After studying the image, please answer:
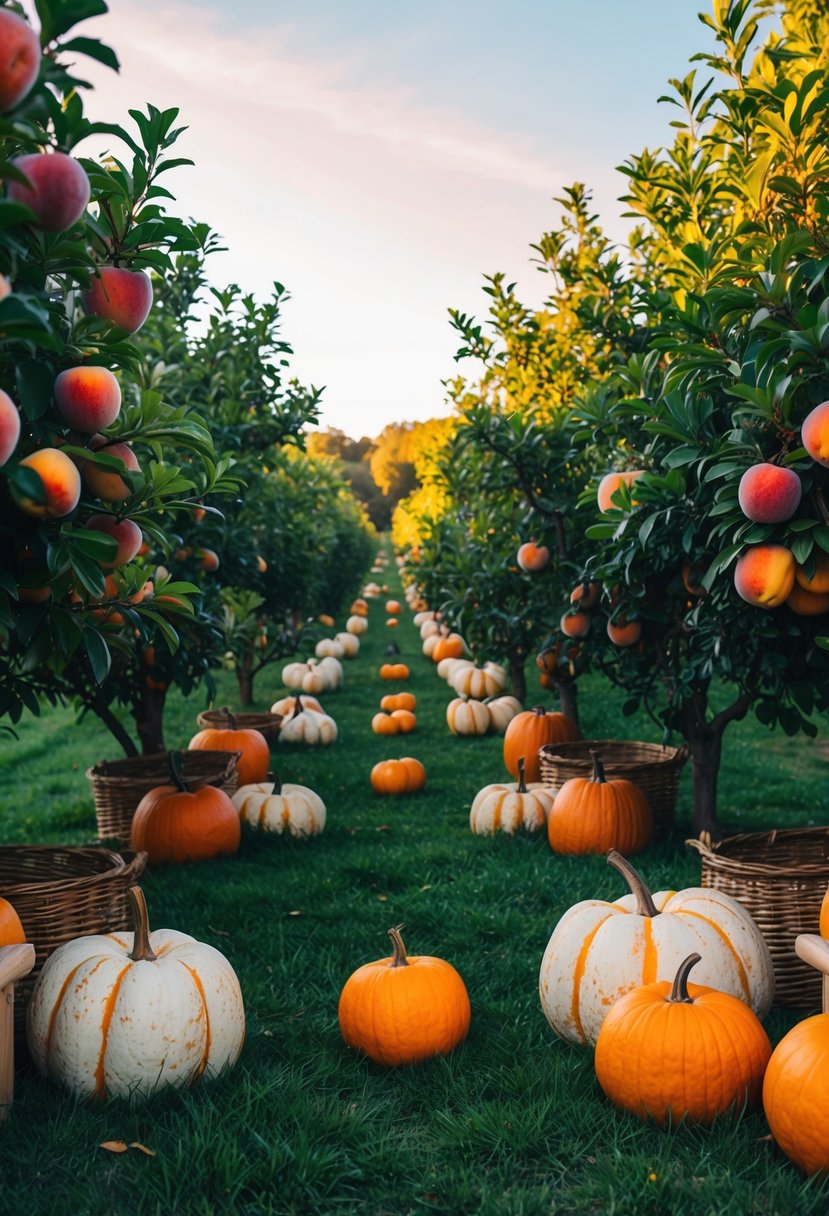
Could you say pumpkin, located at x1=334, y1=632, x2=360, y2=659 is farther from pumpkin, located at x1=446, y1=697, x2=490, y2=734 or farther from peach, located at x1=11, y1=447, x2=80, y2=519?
peach, located at x1=11, y1=447, x2=80, y2=519

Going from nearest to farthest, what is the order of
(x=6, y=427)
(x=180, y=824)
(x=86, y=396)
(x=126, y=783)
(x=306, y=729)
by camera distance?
(x=6, y=427) → (x=86, y=396) → (x=180, y=824) → (x=126, y=783) → (x=306, y=729)

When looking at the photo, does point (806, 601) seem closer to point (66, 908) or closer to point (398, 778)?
point (66, 908)

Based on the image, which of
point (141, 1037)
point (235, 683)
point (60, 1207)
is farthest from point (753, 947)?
point (235, 683)

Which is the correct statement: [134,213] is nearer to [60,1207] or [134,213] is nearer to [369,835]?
[60,1207]

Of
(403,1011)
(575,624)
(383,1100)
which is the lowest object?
(383,1100)

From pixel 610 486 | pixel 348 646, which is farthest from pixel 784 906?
pixel 348 646

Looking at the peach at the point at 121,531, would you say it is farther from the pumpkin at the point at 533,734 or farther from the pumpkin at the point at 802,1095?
the pumpkin at the point at 533,734

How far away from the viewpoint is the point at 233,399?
6.46 meters

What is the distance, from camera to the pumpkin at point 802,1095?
2070 millimetres

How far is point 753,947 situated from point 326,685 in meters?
9.02

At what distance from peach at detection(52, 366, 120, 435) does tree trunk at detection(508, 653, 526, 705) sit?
701cm

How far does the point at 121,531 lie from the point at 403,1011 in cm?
158

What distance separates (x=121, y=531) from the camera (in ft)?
7.10

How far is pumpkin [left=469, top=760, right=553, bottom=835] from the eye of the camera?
516 centimetres
